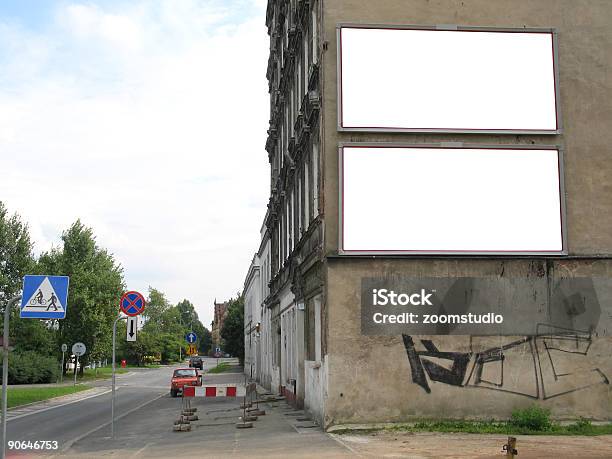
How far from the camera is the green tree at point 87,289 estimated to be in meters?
58.8

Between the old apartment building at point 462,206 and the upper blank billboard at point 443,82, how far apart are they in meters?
0.03

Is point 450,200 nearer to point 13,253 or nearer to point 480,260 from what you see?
point 480,260

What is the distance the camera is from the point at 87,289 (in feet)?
192

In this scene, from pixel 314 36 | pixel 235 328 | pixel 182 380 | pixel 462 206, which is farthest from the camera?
pixel 235 328

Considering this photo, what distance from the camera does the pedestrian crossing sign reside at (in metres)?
10.6

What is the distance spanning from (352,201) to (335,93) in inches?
105

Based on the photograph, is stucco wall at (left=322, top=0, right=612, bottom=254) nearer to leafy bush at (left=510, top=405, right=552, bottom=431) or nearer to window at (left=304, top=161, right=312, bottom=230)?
leafy bush at (left=510, top=405, right=552, bottom=431)

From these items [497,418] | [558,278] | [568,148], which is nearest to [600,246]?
[558,278]

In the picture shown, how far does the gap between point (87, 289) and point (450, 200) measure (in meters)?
46.7

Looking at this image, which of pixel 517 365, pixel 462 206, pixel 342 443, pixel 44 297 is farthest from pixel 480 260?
pixel 44 297

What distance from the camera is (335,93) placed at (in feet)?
57.2

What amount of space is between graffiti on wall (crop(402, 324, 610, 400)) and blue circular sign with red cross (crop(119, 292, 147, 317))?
19.8 ft

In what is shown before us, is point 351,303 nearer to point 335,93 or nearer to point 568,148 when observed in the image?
Result: point 335,93

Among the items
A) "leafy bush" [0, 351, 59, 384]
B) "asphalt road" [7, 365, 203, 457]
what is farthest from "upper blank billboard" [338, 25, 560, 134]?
"leafy bush" [0, 351, 59, 384]
